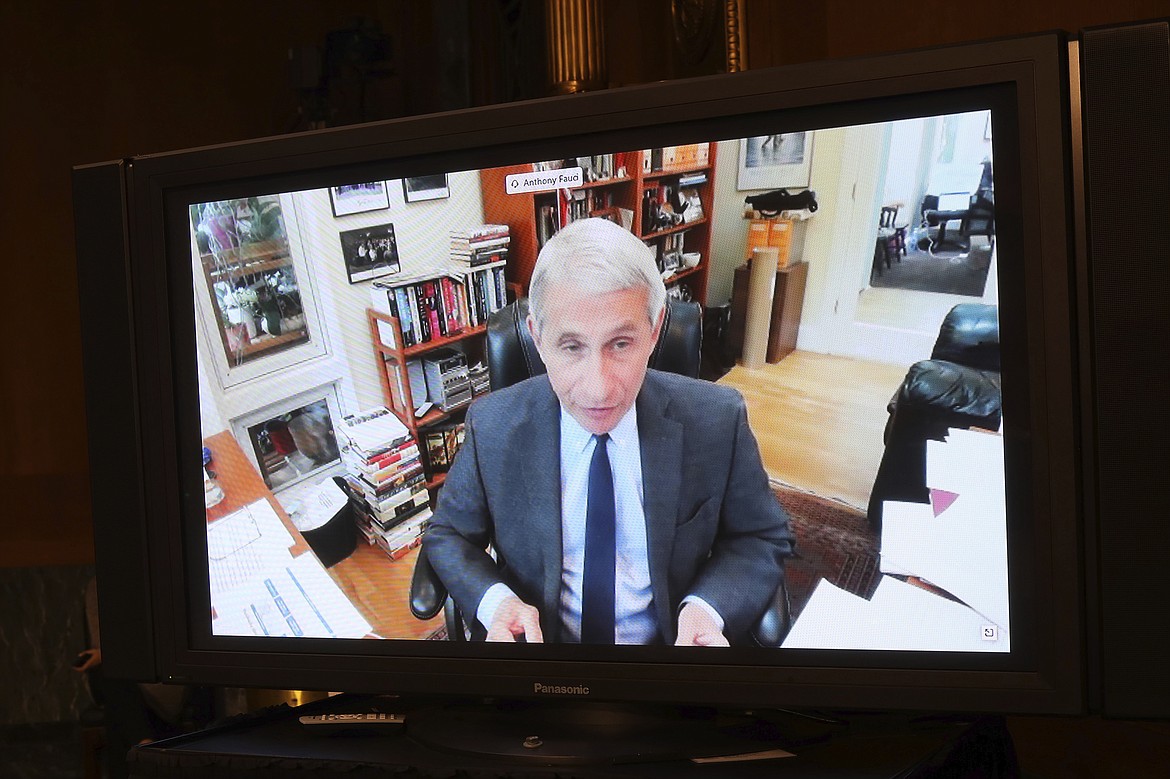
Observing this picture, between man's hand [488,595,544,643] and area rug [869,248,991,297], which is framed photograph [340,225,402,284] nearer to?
man's hand [488,595,544,643]

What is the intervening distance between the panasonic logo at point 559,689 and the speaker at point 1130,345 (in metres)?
0.72

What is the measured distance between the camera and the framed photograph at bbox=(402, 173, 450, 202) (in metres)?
1.61

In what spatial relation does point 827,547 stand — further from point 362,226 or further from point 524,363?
point 362,226

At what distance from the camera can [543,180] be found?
61.5 inches

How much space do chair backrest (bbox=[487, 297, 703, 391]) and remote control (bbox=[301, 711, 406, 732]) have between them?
0.55 m

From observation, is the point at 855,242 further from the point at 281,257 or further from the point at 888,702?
the point at 281,257

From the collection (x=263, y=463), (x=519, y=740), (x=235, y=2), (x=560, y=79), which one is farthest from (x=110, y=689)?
(x=235, y=2)

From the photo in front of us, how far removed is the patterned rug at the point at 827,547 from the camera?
1.43m

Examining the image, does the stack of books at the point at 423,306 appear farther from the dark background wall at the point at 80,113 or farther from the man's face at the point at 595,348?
the dark background wall at the point at 80,113

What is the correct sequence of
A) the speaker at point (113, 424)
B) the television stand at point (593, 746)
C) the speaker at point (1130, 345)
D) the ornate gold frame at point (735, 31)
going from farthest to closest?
the ornate gold frame at point (735, 31), the speaker at point (113, 424), the television stand at point (593, 746), the speaker at point (1130, 345)

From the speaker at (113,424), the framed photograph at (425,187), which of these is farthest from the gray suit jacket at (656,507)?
the speaker at (113,424)

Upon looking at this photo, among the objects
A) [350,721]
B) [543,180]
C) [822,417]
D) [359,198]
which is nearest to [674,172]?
[543,180]

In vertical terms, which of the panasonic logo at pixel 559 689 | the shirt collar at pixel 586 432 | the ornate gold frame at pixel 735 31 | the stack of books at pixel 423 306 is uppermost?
the ornate gold frame at pixel 735 31

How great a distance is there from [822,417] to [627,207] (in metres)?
0.42
